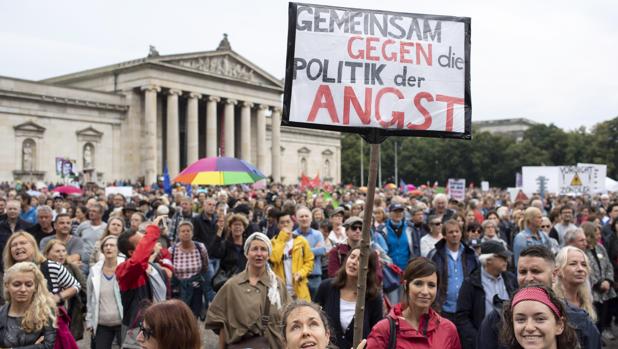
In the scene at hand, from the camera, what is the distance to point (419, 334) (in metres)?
4.15

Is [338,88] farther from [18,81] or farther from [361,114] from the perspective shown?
[18,81]

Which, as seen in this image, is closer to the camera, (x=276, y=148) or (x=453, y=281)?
(x=453, y=281)

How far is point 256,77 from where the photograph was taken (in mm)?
63281

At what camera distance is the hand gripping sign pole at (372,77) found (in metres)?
4.12

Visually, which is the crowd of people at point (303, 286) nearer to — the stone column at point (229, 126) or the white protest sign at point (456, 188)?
the white protest sign at point (456, 188)

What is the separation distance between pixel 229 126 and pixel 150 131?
377 inches

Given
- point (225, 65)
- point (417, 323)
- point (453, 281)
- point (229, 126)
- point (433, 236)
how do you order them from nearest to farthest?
1. point (417, 323)
2. point (453, 281)
3. point (433, 236)
4. point (225, 65)
5. point (229, 126)

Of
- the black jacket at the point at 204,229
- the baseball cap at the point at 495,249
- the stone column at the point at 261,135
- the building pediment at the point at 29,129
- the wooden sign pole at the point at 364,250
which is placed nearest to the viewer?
the wooden sign pole at the point at 364,250

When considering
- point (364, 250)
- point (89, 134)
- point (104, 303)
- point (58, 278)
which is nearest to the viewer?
point (364, 250)

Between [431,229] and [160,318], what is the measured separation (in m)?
6.97

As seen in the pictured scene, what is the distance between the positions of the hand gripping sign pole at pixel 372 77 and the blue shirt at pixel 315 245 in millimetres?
5106

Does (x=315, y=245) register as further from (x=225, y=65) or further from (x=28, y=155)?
(x=225, y=65)

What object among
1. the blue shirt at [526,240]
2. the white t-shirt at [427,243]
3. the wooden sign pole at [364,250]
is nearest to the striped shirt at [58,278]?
the wooden sign pole at [364,250]

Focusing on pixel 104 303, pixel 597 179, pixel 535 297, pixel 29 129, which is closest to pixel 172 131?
pixel 29 129
